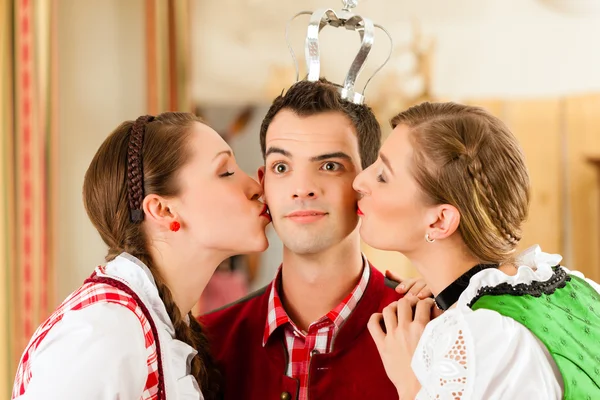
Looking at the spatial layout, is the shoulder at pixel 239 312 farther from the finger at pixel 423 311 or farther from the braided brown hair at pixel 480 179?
the braided brown hair at pixel 480 179

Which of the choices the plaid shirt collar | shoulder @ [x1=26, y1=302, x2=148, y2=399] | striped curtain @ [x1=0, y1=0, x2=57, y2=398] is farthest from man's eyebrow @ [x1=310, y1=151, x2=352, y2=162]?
striped curtain @ [x1=0, y1=0, x2=57, y2=398]

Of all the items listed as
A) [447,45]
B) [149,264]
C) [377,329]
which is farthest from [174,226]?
[447,45]

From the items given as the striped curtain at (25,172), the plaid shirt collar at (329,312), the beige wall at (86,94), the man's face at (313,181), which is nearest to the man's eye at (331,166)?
the man's face at (313,181)

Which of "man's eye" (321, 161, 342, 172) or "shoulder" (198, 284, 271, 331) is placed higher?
"man's eye" (321, 161, 342, 172)

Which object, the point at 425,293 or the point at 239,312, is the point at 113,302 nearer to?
the point at 239,312

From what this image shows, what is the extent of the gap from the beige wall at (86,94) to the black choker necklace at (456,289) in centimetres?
269

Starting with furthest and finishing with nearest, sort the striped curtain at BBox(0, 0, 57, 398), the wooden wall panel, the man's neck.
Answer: the wooden wall panel
the striped curtain at BBox(0, 0, 57, 398)
the man's neck

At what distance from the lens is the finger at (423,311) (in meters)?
2.02

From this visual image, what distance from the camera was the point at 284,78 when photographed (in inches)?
223

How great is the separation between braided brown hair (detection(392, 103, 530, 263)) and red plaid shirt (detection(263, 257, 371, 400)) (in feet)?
1.74

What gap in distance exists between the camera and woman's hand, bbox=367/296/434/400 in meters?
1.91

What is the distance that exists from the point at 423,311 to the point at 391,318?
0.09 m

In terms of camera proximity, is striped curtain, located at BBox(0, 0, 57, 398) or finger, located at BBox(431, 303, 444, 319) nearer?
finger, located at BBox(431, 303, 444, 319)

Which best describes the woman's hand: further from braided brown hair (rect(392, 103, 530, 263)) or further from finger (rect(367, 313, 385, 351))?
braided brown hair (rect(392, 103, 530, 263))
